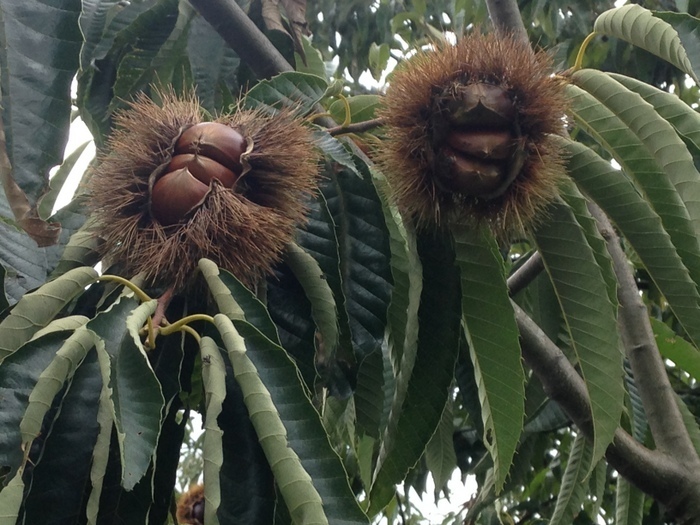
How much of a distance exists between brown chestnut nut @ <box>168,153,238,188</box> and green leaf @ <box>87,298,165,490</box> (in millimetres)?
262

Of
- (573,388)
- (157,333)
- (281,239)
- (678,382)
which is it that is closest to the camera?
(157,333)

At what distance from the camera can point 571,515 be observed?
171 centimetres

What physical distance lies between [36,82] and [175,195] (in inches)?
9.6

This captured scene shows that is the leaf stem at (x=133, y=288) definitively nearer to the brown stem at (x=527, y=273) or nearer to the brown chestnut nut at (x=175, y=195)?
the brown chestnut nut at (x=175, y=195)

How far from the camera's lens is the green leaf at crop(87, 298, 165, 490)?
0.66 m

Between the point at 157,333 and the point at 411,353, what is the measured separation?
34cm

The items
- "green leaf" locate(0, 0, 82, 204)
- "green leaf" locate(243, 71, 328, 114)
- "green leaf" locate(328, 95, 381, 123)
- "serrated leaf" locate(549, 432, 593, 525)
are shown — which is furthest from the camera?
"serrated leaf" locate(549, 432, 593, 525)

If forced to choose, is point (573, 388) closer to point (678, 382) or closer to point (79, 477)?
point (79, 477)

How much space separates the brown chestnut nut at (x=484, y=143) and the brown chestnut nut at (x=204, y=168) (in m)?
0.30

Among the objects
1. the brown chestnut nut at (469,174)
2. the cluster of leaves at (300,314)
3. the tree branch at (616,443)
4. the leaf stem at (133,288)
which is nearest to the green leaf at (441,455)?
the cluster of leaves at (300,314)

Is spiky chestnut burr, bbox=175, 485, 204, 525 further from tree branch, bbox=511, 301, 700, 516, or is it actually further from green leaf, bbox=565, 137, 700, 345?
green leaf, bbox=565, 137, 700, 345

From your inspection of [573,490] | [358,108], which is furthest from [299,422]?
[573,490]

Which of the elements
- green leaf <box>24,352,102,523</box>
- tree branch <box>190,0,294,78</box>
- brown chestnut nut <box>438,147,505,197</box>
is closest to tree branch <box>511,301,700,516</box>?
brown chestnut nut <box>438,147,505,197</box>

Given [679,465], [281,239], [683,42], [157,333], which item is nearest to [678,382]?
[679,465]
